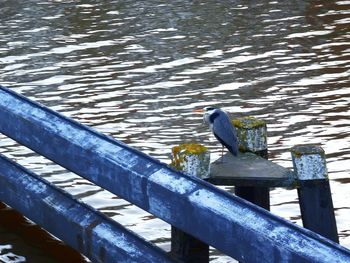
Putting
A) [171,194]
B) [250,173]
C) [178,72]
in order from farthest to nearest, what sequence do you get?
[178,72] < [250,173] < [171,194]

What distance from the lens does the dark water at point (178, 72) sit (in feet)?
31.2

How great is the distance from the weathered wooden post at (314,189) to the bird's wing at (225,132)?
558 millimetres

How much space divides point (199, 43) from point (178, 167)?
350 inches

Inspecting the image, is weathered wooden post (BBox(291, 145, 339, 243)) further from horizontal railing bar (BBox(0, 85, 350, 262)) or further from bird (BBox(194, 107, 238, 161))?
horizontal railing bar (BBox(0, 85, 350, 262))

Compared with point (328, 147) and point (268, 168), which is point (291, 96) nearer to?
point (328, 147)

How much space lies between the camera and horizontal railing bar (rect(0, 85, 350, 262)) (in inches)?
176

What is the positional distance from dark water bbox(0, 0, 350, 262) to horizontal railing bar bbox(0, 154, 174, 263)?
1.60 ft

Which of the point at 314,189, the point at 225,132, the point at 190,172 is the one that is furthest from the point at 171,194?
the point at 225,132

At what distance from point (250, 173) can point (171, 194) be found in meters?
0.84

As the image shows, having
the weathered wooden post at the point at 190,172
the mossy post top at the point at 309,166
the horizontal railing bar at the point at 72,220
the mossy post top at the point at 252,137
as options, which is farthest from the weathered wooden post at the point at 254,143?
the horizontal railing bar at the point at 72,220

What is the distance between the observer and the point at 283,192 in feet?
27.7

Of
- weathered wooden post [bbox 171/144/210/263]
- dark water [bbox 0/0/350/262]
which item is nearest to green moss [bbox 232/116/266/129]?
weathered wooden post [bbox 171/144/210/263]

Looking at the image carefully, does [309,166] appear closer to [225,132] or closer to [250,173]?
[250,173]

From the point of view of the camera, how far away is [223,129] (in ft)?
20.8
